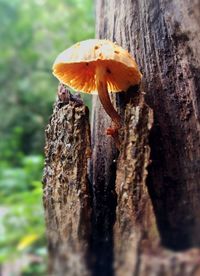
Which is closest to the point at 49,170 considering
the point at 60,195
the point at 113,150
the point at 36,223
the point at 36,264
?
the point at 60,195

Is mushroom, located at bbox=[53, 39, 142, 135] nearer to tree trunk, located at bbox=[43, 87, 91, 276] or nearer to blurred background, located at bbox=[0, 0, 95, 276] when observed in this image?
tree trunk, located at bbox=[43, 87, 91, 276]

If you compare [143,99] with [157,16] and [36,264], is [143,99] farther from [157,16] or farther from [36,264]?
[36,264]

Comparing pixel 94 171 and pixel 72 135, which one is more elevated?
pixel 72 135

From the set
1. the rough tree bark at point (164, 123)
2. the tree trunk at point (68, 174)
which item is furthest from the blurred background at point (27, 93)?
the rough tree bark at point (164, 123)

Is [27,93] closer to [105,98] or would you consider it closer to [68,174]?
[105,98]

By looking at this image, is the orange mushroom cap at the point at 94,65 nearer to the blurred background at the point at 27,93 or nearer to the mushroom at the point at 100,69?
the mushroom at the point at 100,69

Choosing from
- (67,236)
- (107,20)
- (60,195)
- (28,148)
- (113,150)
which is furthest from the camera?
(28,148)

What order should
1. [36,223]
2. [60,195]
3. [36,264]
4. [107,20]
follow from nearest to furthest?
[60,195] → [107,20] → [36,264] → [36,223]
